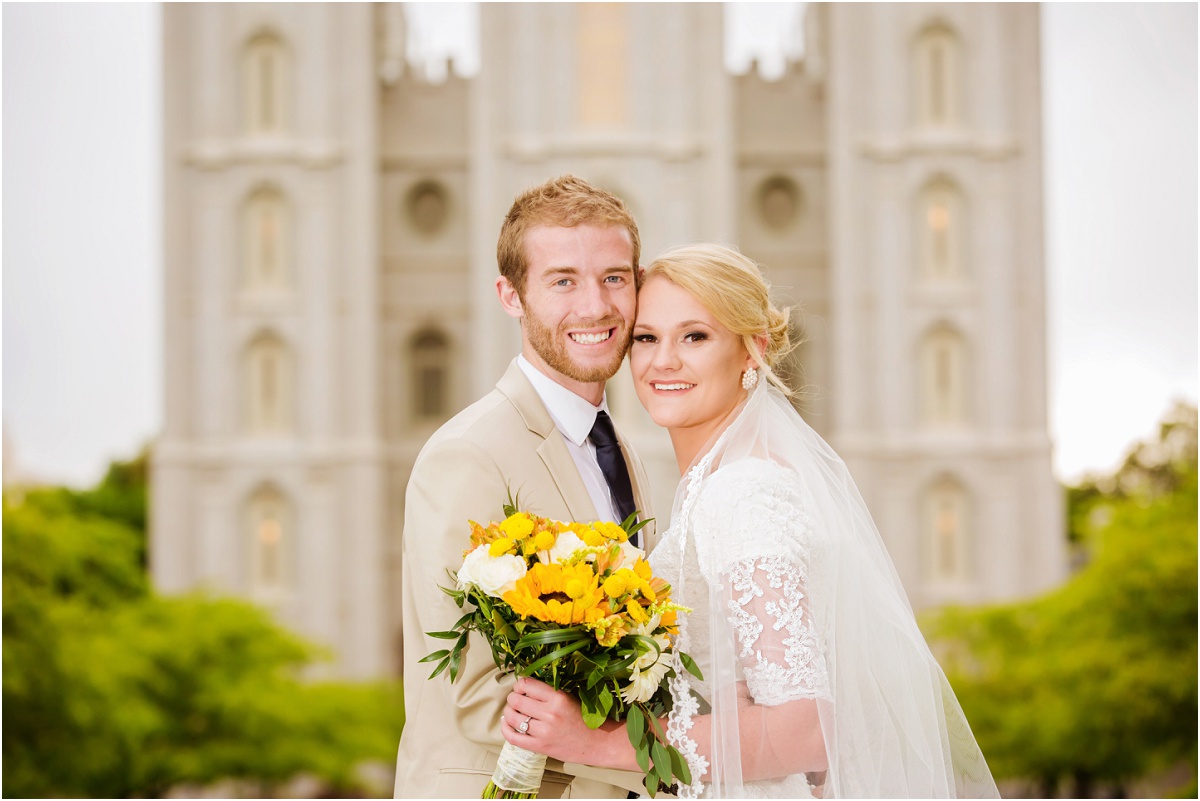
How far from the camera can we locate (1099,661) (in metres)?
18.0

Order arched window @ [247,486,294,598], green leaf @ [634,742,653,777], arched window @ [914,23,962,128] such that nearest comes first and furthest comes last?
1. green leaf @ [634,742,653,777]
2. arched window @ [247,486,294,598]
3. arched window @ [914,23,962,128]

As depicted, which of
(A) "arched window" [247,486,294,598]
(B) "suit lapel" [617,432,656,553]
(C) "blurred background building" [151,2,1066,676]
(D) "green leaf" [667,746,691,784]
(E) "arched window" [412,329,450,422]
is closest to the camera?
(D) "green leaf" [667,746,691,784]

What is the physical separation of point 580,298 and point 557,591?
3.16 ft

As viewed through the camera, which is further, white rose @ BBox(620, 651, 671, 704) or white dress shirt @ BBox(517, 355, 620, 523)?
white dress shirt @ BBox(517, 355, 620, 523)

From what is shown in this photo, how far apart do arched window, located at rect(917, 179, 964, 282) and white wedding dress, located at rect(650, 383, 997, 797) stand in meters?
23.6

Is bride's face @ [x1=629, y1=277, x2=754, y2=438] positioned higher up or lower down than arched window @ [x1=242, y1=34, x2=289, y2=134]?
lower down

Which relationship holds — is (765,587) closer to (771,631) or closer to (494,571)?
(771,631)

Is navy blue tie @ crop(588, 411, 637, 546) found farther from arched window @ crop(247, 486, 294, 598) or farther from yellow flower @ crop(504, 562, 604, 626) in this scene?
arched window @ crop(247, 486, 294, 598)

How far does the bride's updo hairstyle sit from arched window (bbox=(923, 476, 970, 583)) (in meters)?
23.3

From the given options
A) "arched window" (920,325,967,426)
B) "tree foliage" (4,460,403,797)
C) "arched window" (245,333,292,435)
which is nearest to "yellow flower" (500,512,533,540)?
"tree foliage" (4,460,403,797)

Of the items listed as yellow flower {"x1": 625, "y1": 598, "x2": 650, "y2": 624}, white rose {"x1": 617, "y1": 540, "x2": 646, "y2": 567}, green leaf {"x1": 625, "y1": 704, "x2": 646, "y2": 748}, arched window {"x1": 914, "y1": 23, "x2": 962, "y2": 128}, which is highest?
arched window {"x1": 914, "y1": 23, "x2": 962, "y2": 128}

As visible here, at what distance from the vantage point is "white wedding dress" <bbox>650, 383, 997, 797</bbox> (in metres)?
3.19

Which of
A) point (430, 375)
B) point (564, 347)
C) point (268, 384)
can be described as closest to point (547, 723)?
point (564, 347)

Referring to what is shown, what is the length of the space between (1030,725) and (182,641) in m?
13.8
